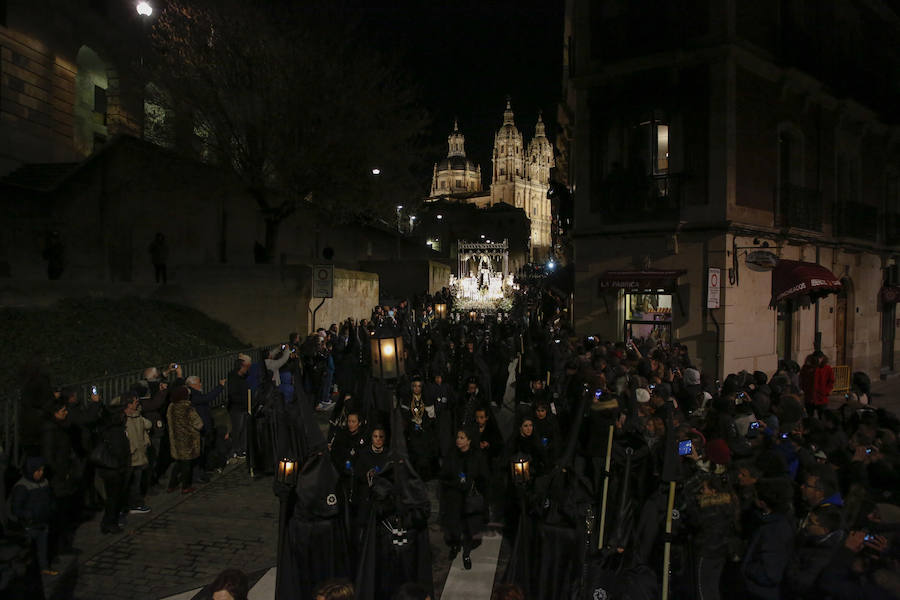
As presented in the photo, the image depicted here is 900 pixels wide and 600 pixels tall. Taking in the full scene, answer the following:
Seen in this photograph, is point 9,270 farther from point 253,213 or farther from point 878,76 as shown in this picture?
point 878,76

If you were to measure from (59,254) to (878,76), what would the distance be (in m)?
26.7

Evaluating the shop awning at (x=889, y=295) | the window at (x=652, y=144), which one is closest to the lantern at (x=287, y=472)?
the window at (x=652, y=144)

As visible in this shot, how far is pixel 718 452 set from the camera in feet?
22.1

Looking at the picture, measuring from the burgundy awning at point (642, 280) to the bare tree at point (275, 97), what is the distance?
376 inches

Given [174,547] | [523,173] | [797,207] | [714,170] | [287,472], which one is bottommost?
[174,547]

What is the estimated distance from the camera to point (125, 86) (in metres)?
28.3

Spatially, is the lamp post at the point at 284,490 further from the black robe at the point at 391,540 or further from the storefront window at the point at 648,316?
the storefront window at the point at 648,316

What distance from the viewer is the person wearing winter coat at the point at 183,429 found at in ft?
28.4

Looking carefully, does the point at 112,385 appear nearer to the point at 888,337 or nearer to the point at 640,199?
the point at 640,199

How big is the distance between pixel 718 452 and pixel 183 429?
710 centimetres

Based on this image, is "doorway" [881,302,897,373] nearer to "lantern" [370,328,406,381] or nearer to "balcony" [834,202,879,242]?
"balcony" [834,202,879,242]

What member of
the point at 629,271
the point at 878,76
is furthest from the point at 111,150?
the point at 878,76

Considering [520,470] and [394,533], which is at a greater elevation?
[520,470]

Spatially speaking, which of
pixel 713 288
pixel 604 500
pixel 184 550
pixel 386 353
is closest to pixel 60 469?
pixel 184 550
